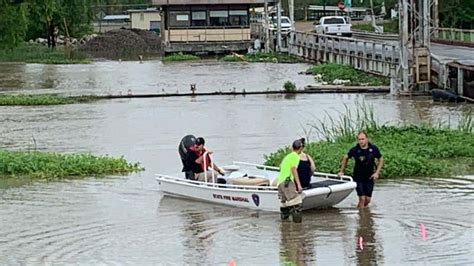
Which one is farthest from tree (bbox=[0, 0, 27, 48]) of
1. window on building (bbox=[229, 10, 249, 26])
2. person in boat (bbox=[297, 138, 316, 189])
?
person in boat (bbox=[297, 138, 316, 189])

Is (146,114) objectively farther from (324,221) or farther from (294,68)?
(294,68)

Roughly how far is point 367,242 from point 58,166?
9.81 meters

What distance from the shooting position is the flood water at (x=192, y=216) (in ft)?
48.1

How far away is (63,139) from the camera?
30.8 metres

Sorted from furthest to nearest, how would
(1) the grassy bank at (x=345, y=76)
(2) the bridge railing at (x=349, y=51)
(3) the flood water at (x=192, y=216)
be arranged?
1. (1) the grassy bank at (x=345, y=76)
2. (2) the bridge railing at (x=349, y=51)
3. (3) the flood water at (x=192, y=216)

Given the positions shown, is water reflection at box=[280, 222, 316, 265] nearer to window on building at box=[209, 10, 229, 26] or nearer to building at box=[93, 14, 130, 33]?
window on building at box=[209, 10, 229, 26]

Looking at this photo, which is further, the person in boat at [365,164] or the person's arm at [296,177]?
the person in boat at [365,164]

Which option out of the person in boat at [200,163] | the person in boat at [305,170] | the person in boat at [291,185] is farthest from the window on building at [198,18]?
the person in boat at [291,185]

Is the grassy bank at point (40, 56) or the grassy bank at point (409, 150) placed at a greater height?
the grassy bank at point (40, 56)

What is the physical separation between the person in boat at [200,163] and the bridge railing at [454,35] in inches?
1622

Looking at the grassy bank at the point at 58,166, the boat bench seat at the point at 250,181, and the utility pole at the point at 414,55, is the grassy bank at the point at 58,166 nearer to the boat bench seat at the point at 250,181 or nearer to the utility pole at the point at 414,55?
the boat bench seat at the point at 250,181

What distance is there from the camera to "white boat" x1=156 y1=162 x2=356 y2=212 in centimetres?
1742

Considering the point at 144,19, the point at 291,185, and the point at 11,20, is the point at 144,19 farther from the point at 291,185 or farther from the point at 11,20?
the point at 291,185

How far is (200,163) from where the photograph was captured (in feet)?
63.8
